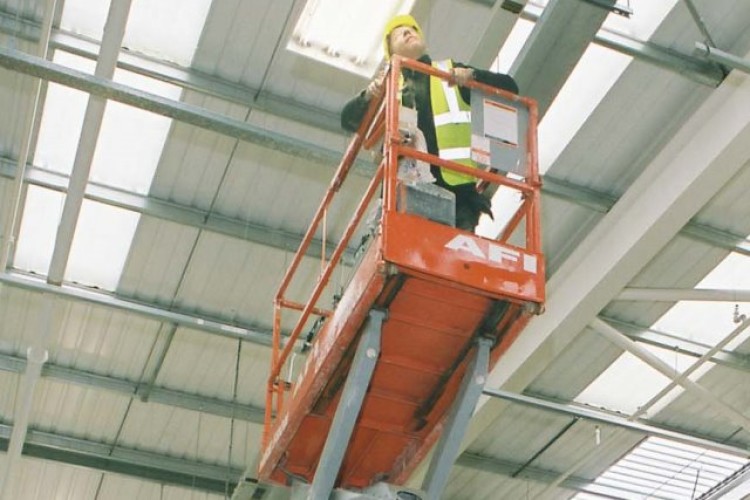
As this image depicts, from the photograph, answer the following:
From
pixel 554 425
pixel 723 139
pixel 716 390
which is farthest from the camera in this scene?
pixel 554 425

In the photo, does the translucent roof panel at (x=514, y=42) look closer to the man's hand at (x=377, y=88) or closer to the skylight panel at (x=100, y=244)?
the man's hand at (x=377, y=88)

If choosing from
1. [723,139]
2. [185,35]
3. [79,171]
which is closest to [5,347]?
[79,171]

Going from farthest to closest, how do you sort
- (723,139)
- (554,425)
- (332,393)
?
(554,425) < (723,139) < (332,393)

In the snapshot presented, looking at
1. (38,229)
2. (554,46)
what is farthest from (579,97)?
(38,229)

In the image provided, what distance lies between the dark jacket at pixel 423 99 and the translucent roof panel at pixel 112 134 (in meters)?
5.09

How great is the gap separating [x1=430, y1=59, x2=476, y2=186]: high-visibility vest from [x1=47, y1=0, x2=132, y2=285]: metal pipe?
3.67 metres

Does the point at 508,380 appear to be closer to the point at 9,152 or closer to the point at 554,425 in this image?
the point at 554,425

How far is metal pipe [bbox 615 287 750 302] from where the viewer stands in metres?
12.3

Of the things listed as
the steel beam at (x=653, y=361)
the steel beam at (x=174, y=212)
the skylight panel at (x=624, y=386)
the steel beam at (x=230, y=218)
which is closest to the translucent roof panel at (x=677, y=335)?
the skylight panel at (x=624, y=386)

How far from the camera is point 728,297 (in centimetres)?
1240

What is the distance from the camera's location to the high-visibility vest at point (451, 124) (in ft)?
24.7

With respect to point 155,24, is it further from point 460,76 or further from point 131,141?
point 460,76

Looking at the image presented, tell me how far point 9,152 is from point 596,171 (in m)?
7.59

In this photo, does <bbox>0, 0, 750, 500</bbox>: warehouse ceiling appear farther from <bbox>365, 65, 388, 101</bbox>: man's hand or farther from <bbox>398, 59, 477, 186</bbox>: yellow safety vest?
<bbox>365, 65, 388, 101</bbox>: man's hand
